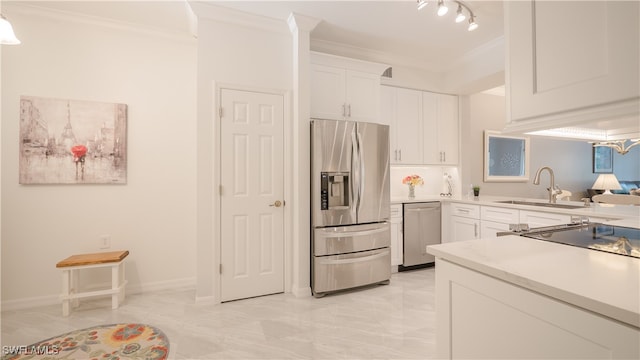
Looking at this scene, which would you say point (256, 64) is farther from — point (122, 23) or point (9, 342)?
point (9, 342)

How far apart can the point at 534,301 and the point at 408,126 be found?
136 inches

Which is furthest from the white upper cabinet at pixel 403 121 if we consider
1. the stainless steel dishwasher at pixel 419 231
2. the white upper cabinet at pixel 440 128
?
the stainless steel dishwasher at pixel 419 231

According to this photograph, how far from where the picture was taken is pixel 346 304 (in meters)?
2.71

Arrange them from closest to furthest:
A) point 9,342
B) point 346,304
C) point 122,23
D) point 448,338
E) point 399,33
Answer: point 448,338 → point 9,342 → point 346,304 → point 122,23 → point 399,33

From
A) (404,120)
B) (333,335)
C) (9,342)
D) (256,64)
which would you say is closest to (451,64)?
(404,120)

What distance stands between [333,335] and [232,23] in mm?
2980

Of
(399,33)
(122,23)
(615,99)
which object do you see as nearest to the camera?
(615,99)

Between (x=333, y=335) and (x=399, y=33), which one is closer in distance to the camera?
(x=333, y=335)

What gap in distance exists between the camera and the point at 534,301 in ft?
2.59

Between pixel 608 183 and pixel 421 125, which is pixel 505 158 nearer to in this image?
pixel 421 125

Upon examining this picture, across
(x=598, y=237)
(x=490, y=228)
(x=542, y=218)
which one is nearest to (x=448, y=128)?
(x=490, y=228)

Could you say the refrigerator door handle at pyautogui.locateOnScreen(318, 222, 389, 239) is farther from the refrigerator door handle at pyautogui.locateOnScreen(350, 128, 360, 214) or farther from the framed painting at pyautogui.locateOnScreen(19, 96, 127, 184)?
the framed painting at pyautogui.locateOnScreen(19, 96, 127, 184)

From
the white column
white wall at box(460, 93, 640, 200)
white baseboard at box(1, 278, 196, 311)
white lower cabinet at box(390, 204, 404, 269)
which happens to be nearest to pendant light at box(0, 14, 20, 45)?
the white column

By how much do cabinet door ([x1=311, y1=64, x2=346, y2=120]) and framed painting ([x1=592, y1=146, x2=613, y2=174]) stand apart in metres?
6.25
